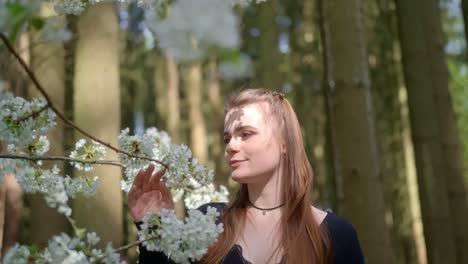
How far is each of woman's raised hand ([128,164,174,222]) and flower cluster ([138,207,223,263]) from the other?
0.58 metres

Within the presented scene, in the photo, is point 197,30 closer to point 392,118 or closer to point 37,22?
point 37,22

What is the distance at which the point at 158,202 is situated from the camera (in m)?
1.95

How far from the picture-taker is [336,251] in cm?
209

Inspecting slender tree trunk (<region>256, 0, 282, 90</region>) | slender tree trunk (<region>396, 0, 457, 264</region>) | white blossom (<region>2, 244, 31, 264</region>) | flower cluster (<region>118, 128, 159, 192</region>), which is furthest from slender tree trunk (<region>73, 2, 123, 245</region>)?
slender tree trunk (<region>256, 0, 282, 90</region>)

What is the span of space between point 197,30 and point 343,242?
5.08 feet

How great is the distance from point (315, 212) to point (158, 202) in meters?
0.65

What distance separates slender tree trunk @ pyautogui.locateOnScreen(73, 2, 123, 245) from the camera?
2838 mm

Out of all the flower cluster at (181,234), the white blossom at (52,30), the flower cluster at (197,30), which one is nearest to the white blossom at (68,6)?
the white blossom at (52,30)

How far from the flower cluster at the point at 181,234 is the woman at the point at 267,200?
0.61 m

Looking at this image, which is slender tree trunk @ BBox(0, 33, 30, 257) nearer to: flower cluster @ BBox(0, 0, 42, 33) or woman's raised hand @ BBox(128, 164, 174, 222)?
woman's raised hand @ BBox(128, 164, 174, 222)

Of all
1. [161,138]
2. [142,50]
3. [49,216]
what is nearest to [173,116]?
[142,50]

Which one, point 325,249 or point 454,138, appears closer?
point 325,249

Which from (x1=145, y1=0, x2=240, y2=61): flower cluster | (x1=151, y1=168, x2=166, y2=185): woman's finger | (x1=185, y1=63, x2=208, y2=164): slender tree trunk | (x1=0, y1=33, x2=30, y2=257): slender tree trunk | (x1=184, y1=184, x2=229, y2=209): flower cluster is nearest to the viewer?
(x1=145, y1=0, x2=240, y2=61): flower cluster

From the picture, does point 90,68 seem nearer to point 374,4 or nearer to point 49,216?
point 49,216
